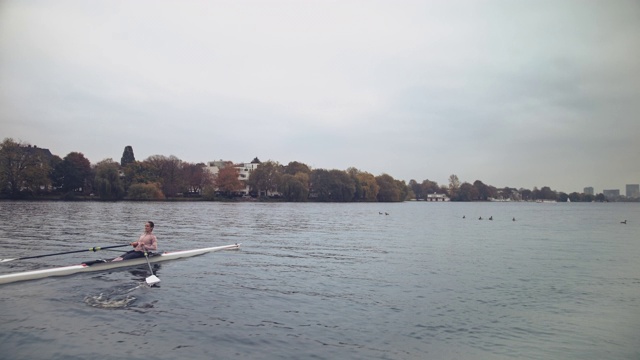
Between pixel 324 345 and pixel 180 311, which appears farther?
pixel 180 311

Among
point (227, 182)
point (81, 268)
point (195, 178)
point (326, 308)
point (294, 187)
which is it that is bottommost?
point (326, 308)

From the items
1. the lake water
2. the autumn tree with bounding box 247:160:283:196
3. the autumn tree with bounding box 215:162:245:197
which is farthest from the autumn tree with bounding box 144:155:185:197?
the lake water

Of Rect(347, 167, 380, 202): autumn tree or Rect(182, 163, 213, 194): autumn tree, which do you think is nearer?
Rect(182, 163, 213, 194): autumn tree

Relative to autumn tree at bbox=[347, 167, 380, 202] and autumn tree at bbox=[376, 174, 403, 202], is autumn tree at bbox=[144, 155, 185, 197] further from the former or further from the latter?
autumn tree at bbox=[376, 174, 403, 202]

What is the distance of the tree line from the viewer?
83688 mm

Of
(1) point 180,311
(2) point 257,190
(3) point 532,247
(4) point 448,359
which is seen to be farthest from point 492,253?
(2) point 257,190

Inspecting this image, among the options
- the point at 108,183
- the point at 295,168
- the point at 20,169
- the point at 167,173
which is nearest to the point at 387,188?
the point at 295,168

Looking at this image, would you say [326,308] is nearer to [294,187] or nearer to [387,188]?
[294,187]

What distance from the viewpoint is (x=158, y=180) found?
10850cm

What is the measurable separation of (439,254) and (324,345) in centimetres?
1713

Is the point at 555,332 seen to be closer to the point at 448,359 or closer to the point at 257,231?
the point at 448,359

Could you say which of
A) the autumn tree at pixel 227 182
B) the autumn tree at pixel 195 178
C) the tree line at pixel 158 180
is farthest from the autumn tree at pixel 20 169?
the autumn tree at pixel 227 182

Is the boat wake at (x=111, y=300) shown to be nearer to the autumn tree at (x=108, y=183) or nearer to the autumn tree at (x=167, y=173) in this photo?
the autumn tree at (x=108, y=183)

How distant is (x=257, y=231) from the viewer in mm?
37281
